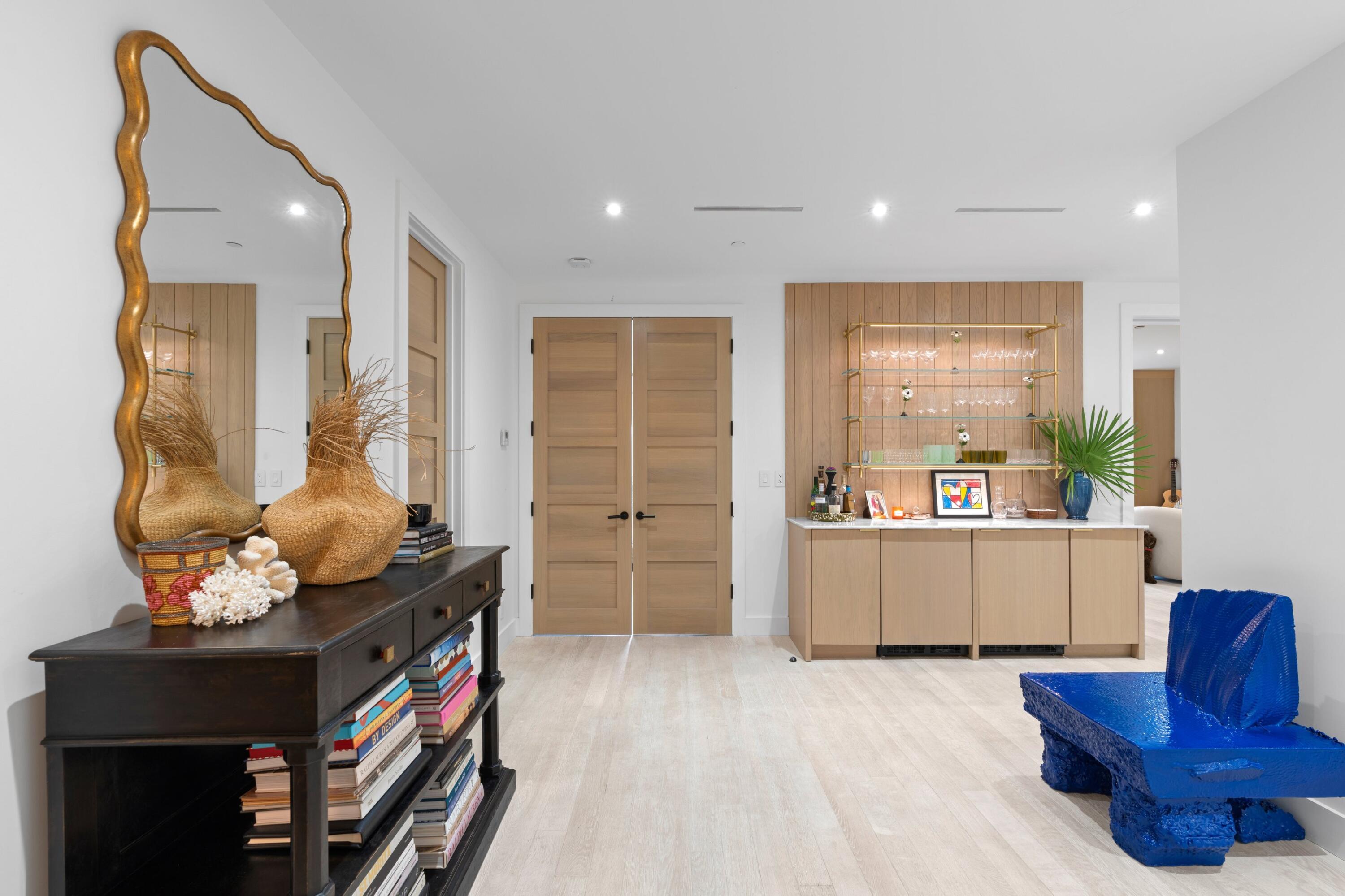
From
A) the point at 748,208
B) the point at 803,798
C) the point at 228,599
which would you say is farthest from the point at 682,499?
the point at 228,599

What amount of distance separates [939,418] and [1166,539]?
3348 millimetres

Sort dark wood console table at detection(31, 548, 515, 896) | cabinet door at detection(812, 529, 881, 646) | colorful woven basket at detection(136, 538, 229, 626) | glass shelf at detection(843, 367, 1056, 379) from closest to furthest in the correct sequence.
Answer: dark wood console table at detection(31, 548, 515, 896)
colorful woven basket at detection(136, 538, 229, 626)
cabinet door at detection(812, 529, 881, 646)
glass shelf at detection(843, 367, 1056, 379)

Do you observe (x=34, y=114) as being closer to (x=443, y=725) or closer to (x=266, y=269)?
(x=266, y=269)

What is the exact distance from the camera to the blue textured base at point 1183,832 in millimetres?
2170

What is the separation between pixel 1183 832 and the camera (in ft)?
7.13

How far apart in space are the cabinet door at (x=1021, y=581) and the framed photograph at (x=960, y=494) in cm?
49

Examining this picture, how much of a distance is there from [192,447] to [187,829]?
2.85 ft

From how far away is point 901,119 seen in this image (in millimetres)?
2641

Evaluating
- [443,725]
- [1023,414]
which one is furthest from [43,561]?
[1023,414]

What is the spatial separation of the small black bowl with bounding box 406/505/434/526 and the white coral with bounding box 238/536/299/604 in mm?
605

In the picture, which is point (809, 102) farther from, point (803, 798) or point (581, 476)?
point (581, 476)

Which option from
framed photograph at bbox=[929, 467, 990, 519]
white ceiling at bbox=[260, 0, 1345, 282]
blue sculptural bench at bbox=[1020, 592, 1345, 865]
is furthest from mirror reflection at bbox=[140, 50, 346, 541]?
framed photograph at bbox=[929, 467, 990, 519]

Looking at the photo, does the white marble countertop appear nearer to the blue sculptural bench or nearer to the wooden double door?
the wooden double door

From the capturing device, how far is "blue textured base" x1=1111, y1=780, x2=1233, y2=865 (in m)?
2.17
